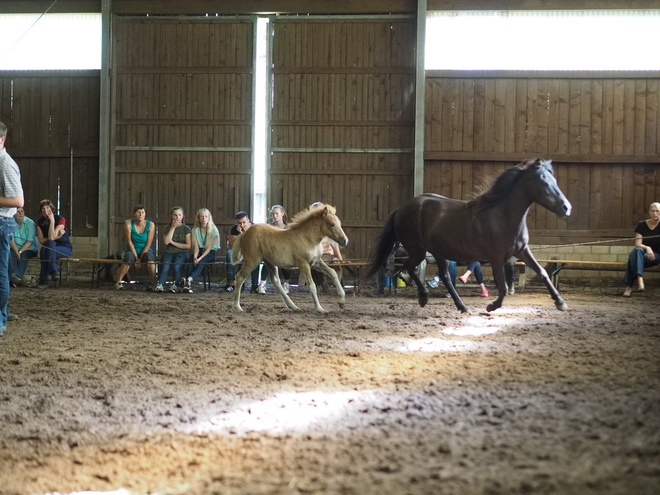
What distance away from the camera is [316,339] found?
5203mm

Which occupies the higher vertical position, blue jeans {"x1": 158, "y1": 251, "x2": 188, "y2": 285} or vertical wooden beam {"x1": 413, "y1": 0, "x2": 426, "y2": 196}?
vertical wooden beam {"x1": 413, "y1": 0, "x2": 426, "y2": 196}

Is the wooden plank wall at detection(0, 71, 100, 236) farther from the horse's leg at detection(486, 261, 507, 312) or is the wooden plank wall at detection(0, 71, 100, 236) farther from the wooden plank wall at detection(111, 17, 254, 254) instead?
the horse's leg at detection(486, 261, 507, 312)

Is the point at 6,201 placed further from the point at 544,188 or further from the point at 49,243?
the point at 49,243

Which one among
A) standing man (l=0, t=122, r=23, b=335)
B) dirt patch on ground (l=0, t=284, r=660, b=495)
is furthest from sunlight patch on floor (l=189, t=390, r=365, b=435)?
standing man (l=0, t=122, r=23, b=335)

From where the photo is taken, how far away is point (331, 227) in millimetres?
7352

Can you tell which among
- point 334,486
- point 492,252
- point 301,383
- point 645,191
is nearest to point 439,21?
point 645,191

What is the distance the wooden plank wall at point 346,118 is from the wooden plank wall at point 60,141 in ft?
11.4

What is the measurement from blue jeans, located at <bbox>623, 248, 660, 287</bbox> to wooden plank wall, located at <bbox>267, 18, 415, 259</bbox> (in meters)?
4.18

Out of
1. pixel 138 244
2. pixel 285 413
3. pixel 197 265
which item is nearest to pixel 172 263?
pixel 197 265

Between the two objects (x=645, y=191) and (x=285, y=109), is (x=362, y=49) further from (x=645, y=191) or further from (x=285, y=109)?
(x=645, y=191)

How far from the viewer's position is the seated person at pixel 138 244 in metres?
10.4

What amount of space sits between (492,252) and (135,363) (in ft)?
12.6

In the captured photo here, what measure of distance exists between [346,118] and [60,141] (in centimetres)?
543

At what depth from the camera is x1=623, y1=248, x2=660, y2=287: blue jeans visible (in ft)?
30.6
